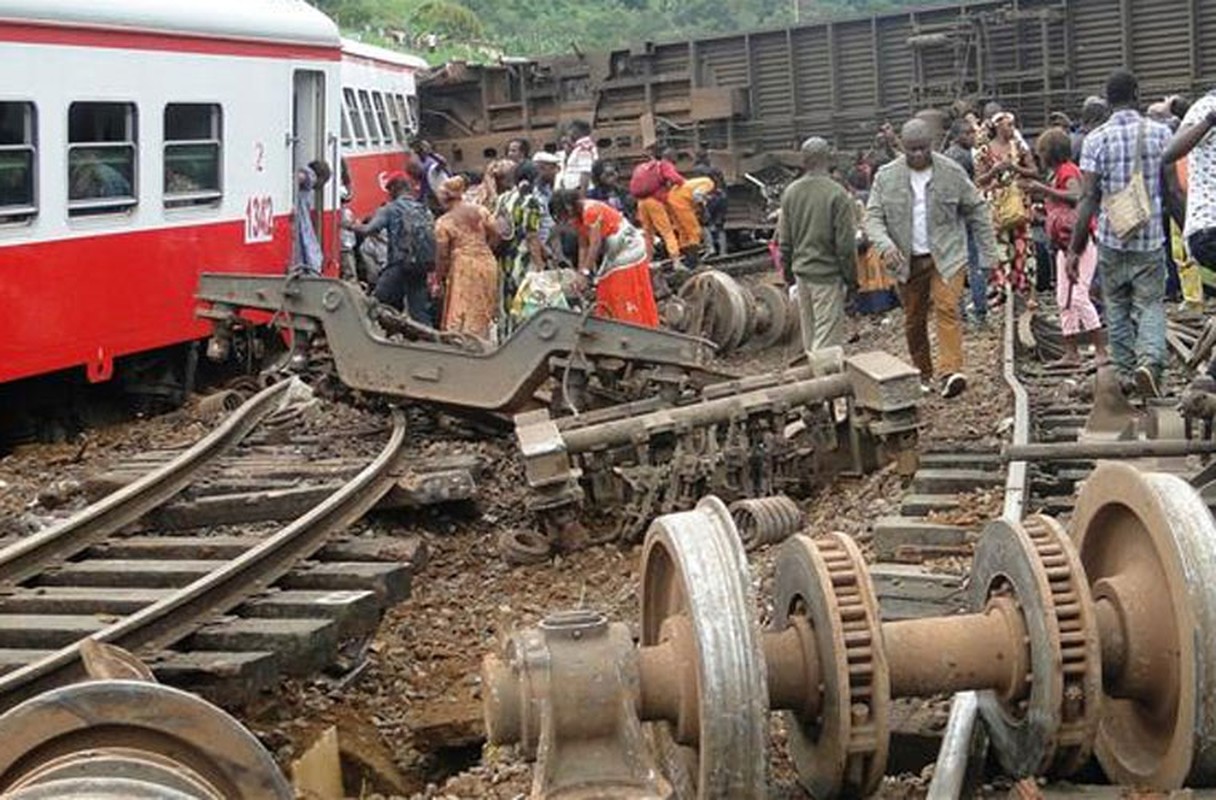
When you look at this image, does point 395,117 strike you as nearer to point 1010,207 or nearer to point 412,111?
point 412,111

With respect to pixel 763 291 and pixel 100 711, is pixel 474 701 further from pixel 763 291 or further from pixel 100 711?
pixel 763 291

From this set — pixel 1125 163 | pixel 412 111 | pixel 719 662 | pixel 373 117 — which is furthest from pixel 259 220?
pixel 412 111

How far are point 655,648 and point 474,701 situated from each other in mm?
2963

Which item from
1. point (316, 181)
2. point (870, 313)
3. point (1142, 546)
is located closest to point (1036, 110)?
point (870, 313)

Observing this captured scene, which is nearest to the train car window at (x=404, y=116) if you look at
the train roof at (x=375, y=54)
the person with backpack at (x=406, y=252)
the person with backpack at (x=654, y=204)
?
the train roof at (x=375, y=54)

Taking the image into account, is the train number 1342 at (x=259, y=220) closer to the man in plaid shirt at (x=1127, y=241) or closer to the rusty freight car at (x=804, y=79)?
the man in plaid shirt at (x=1127, y=241)

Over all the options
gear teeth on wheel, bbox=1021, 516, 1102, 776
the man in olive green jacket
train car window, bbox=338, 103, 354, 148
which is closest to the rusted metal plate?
the man in olive green jacket

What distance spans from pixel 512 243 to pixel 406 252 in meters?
0.78

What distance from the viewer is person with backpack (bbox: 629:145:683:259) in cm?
1658

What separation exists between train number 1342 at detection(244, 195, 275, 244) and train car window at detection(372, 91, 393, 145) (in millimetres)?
8380

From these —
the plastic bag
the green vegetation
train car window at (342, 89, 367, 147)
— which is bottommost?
the plastic bag

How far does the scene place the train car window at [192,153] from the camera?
12.4m

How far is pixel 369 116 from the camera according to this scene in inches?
854

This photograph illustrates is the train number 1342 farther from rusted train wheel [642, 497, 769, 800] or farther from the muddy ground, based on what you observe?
rusted train wheel [642, 497, 769, 800]
